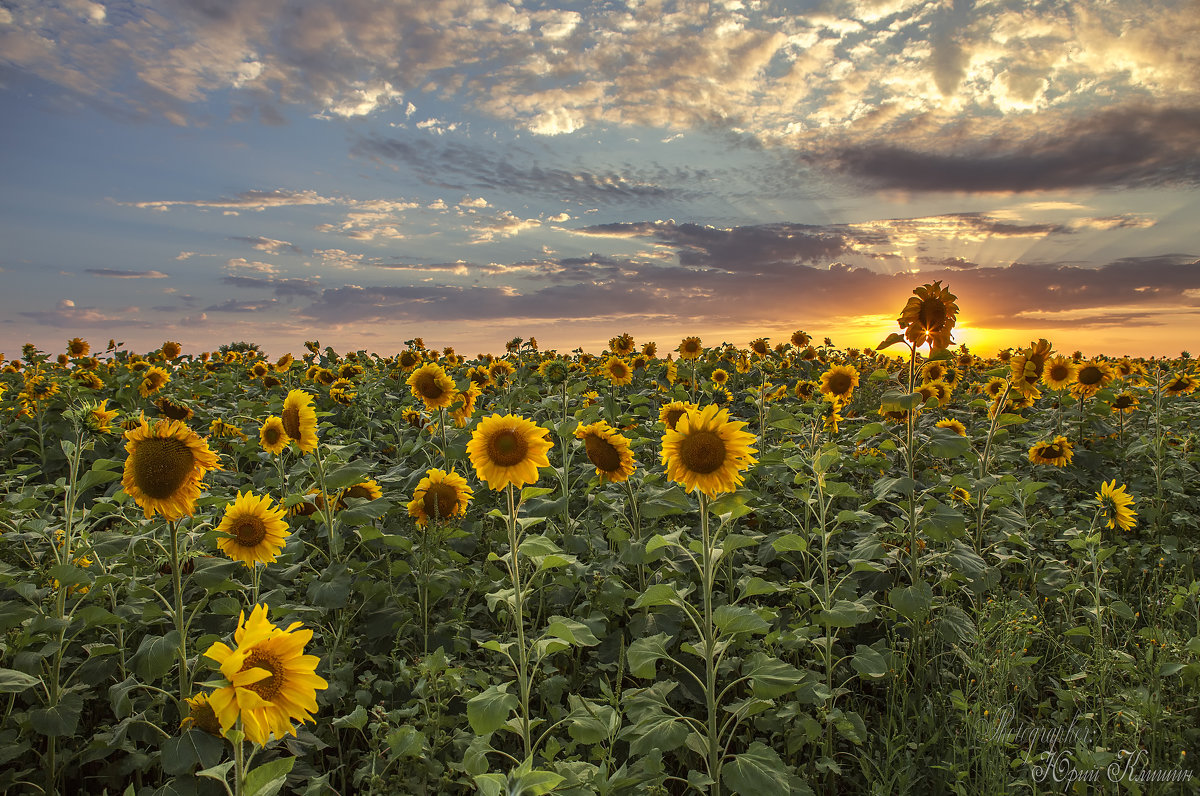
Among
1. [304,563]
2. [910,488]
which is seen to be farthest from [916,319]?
[304,563]

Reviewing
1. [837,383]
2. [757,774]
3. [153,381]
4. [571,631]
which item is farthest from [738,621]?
[153,381]

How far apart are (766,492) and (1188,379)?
8.86 metres

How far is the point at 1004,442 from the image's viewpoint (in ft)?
26.6

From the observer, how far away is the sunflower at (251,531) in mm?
3510

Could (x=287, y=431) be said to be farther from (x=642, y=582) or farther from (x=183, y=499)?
(x=642, y=582)

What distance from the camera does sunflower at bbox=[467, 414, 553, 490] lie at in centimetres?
328

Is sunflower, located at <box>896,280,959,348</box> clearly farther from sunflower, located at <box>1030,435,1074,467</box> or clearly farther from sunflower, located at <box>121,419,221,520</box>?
sunflower, located at <box>121,419,221,520</box>

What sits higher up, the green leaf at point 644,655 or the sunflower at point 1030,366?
the sunflower at point 1030,366

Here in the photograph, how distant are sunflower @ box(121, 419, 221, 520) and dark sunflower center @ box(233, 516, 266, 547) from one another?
34cm

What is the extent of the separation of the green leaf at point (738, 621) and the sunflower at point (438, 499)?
1.98m

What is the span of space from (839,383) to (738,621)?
5630mm

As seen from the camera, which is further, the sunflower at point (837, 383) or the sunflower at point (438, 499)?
the sunflower at point (837, 383)

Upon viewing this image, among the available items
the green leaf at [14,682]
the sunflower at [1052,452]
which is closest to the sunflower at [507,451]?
the green leaf at [14,682]

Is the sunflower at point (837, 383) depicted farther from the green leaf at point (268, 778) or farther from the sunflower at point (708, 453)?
the green leaf at point (268, 778)
